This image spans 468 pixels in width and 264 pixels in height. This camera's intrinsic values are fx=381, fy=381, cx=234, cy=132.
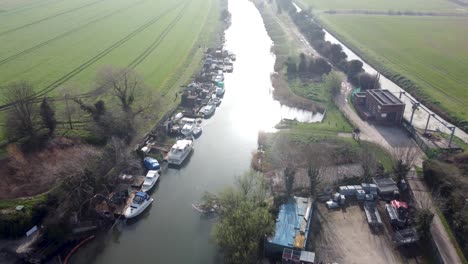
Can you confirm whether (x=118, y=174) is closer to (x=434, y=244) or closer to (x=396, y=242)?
(x=396, y=242)

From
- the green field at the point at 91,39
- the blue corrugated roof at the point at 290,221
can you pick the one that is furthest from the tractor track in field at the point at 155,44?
the blue corrugated roof at the point at 290,221

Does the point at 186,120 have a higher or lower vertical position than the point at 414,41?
higher

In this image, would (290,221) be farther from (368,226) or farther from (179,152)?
(179,152)

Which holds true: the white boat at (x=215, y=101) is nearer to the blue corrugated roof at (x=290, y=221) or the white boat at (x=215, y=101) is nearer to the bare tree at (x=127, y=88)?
the bare tree at (x=127, y=88)

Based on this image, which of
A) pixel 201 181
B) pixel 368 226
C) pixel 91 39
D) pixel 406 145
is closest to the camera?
pixel 368 226

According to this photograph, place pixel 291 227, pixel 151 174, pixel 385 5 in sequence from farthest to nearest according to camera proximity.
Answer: pixel 385 5 → pixel 151 174 → pixel 291 227

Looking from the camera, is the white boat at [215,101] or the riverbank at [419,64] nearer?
the riverbank at [419,64]

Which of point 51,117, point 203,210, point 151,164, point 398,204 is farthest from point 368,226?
point 51,117

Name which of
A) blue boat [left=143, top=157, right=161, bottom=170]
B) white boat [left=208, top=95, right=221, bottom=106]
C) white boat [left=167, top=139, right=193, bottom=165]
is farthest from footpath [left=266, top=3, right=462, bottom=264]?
blue boat [left=143, top=157, right=161, bottom=170]
